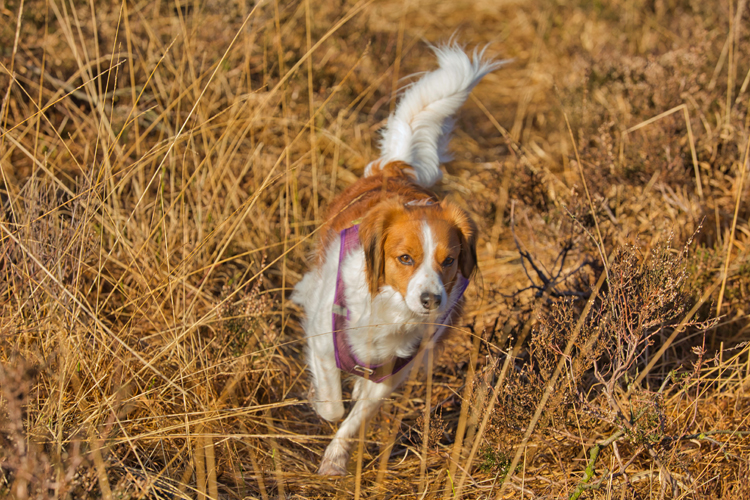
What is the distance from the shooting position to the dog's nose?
2.13 m

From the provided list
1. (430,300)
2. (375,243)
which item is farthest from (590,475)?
(375,243)

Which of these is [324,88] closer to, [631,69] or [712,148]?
[631,69]

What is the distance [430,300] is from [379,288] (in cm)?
32

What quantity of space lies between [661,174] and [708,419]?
1.61m

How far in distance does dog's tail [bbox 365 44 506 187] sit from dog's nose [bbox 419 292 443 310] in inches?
45.2

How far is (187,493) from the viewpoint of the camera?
2.11 meters

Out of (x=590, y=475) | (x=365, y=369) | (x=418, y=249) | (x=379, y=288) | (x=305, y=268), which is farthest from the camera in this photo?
(x=305, y=268)

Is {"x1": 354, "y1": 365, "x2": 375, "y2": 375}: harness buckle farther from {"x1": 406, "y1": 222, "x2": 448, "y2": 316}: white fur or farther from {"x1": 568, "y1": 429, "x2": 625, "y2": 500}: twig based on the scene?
{"x1": 568, "y1": 429, "x2": 625, "y2": 500}: twig

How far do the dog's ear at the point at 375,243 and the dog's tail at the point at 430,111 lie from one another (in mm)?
804

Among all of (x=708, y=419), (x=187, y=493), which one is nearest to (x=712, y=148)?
(x=708, y=419)

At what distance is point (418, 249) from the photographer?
7.43ft

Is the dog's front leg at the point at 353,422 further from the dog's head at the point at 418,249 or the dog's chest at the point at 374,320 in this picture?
the dog's head at the point at 418,249

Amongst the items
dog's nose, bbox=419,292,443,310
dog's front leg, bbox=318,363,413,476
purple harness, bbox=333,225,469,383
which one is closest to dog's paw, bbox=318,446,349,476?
dog's front leg, bbox=318,363,413,476

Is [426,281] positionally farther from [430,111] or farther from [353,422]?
[430,111]
